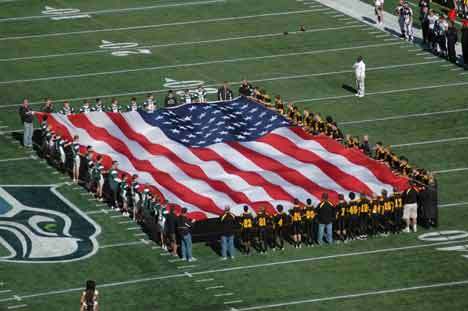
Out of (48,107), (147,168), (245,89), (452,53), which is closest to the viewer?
(147,168)

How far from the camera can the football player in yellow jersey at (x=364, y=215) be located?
46.8m

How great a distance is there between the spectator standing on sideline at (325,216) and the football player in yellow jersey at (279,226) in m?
0.87

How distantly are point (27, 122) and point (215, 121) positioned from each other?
5.67 m

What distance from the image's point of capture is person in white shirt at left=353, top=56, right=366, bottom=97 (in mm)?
59250

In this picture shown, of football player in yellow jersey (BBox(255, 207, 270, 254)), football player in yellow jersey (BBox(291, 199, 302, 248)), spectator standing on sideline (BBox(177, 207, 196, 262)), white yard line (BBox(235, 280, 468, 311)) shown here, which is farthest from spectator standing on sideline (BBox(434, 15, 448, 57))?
white yard line (BBox(235, 280, 468, 311))

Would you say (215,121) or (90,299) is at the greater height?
(215,121)

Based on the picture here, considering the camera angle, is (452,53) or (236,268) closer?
(236,268)

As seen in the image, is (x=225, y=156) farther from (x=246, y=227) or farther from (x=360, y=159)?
(x=246, y=227)

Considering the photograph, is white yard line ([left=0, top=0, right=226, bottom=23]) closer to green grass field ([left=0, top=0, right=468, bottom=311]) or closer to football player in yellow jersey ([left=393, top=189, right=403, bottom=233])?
green grass field ([left=0, top=0, right=468, bottom=311])

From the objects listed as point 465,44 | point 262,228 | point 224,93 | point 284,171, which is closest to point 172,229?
point 262,228

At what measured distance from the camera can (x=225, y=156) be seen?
5212 cm

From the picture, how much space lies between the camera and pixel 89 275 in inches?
1747

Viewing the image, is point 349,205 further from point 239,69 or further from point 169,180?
point 239,69

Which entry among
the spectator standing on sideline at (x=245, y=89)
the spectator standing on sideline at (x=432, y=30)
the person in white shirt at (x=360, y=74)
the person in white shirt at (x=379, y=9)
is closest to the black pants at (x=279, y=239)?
the spectator standing on sideline at (x=245, y=89)
